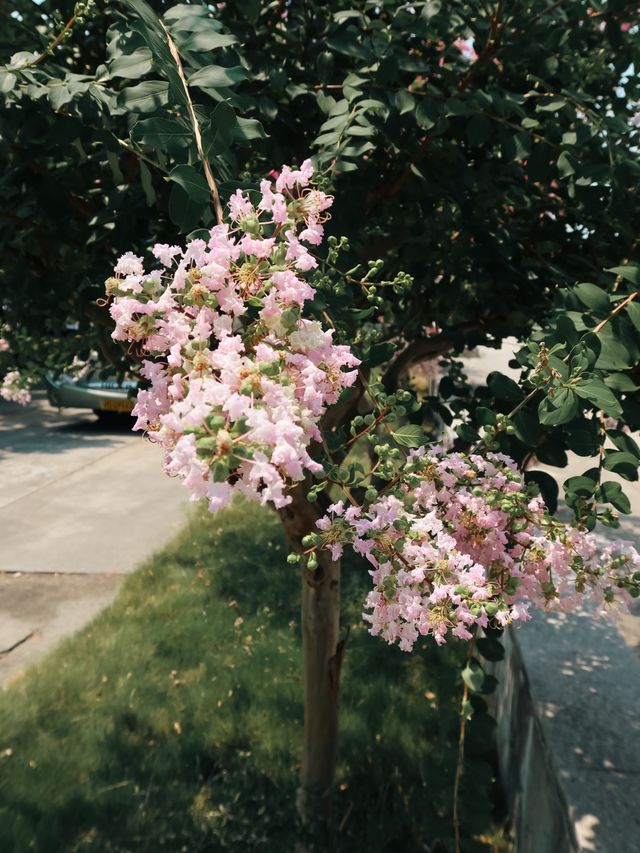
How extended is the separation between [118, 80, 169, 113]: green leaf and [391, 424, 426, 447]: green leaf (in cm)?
77

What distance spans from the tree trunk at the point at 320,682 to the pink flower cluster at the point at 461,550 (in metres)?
1.02

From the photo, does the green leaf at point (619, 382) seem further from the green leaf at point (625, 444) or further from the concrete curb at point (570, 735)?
the concrete curb at point (570, 735)

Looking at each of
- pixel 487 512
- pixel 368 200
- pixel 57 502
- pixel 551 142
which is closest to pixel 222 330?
pixel 487 512

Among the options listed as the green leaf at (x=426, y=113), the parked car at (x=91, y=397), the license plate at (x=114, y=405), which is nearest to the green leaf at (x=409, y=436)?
the green leaf at (x=426, y=113)

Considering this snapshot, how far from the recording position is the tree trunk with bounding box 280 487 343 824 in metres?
2.62

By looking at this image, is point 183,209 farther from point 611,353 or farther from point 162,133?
point 611,353

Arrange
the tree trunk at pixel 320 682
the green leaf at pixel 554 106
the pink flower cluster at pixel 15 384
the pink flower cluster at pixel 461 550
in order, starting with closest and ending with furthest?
the pink flower cluster at pixel 461 550, the green leaf at pixel 554 106, the tree trunk at pixel 320 682, the pink flower cluster at pixel 15 384

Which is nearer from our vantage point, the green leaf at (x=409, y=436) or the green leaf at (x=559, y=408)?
the green leaf at (x=559, y=408)

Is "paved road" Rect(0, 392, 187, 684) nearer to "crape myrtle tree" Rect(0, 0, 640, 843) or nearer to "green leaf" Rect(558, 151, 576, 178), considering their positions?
"crape myrtle tree" Rect(0, 0, 640, 843)

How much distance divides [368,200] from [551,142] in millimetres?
631

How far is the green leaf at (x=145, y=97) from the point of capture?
141 cm

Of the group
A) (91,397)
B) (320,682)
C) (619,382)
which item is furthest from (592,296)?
(91,397)

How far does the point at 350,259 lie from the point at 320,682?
1577mm

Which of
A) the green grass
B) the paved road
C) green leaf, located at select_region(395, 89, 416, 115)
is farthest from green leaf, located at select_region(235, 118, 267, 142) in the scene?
the paved road
